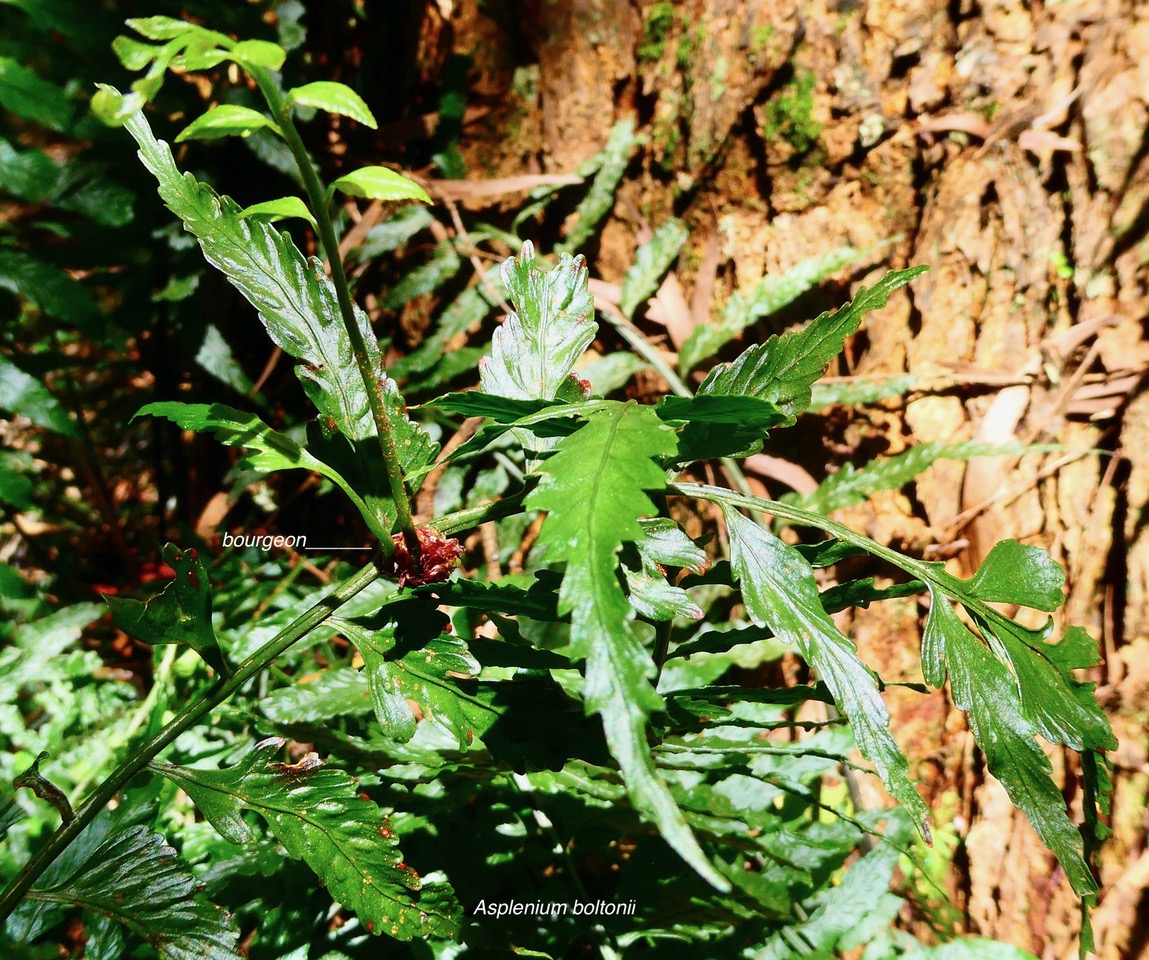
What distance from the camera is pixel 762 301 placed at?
1368 millimetres

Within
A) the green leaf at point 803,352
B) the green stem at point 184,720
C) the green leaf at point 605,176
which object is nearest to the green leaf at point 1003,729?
the green leaf at point 803,352

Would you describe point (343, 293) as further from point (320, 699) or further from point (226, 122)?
point (320, 699)

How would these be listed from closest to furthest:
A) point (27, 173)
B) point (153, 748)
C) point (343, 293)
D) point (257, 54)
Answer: point (257, 54) < point (343, 293) < point (153, 748) < point (27, 173)

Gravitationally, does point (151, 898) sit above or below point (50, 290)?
below

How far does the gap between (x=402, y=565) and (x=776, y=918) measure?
2.47 ft

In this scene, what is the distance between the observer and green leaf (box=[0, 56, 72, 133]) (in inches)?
55.4

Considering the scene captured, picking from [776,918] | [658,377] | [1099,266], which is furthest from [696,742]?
[1099,266]

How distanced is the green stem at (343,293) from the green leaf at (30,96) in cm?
115

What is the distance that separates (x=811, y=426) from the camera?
1451 mm

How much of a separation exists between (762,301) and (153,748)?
1.14 meters

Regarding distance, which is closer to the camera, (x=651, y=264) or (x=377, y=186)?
(x=377, y=186)

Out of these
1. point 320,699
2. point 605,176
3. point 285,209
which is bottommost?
point 320,699

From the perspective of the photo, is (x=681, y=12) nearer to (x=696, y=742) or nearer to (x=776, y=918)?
(x=696, y=742)

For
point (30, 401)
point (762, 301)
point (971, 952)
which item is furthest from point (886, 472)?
point (30, 401)
